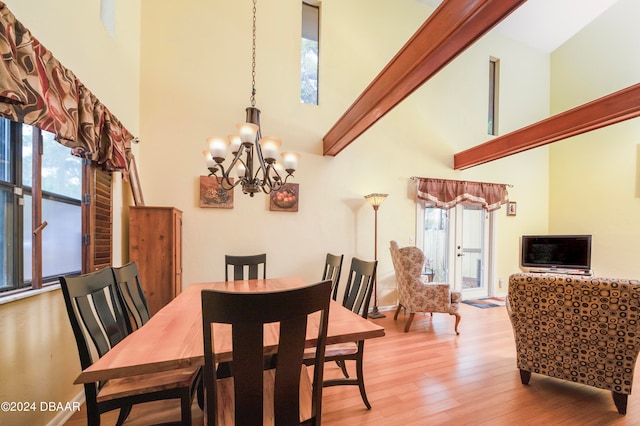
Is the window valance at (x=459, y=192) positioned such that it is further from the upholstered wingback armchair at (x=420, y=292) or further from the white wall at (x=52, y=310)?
the white wall at (x=52, y=310)

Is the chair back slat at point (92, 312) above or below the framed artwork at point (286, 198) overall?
below

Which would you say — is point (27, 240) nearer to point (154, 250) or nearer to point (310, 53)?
point (154, 250)

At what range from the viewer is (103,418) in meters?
1.75

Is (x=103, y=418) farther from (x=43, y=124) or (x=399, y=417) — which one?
(x=399, y=417)

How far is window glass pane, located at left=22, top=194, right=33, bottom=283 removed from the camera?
4.99 ft

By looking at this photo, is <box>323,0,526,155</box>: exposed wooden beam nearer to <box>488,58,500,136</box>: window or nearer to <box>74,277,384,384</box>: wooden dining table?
<box>74,277,384,384</box>: wooden dining table

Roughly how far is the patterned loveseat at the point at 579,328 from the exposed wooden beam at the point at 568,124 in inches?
86.3

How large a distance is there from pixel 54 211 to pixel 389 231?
3847 millimetres

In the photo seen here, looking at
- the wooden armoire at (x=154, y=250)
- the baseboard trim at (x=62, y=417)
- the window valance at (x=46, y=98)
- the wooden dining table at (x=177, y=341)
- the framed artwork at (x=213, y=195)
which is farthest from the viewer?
the framed artwork at (x=213, y=195)

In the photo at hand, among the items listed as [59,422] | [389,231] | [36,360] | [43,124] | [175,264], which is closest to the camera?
[43,124]

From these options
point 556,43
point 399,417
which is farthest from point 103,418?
point 556,43

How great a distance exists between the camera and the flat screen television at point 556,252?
13.9ft

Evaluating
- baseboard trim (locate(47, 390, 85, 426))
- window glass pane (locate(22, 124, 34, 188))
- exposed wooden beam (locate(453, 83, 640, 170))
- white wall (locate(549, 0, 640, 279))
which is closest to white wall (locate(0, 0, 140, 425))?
baseboard trim (locate(47, 390, 85, 426))

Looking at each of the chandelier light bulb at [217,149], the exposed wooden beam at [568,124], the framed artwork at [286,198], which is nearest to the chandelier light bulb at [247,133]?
the chandelier light bulb at [217,149]
